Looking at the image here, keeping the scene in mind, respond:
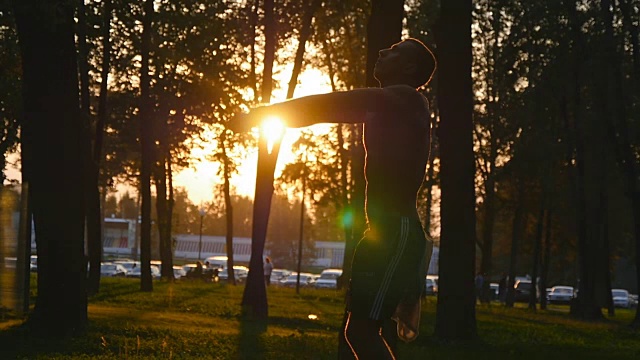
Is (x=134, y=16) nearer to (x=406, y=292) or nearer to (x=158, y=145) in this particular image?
(x=406, y=292)

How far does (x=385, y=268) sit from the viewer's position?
5.13 meters

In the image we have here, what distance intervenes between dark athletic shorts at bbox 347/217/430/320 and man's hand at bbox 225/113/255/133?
792 millimetres

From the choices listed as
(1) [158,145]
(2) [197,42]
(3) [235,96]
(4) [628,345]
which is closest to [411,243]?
(4) [628,345]

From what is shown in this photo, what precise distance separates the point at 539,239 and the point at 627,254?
936 inches

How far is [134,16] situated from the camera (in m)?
17.0

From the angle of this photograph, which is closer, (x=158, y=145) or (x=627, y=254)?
(x=158, y=145)

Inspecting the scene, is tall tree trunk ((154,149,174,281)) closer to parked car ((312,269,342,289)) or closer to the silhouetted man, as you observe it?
parked car ((312,269,342,289))

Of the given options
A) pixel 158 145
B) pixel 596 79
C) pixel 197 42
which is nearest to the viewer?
pixel 197 42

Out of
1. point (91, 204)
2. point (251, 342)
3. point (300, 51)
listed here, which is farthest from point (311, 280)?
point (251, 342)

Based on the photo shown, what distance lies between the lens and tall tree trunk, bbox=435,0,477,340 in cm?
1820

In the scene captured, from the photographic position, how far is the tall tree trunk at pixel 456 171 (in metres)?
18.2

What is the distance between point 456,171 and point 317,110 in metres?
13.6

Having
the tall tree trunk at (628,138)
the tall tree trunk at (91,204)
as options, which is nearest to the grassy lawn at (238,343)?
the tall tree trunk at (91,204)

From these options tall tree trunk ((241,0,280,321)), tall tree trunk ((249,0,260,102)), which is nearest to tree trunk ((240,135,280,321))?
tall tree trunk ((241,0,280,321))
